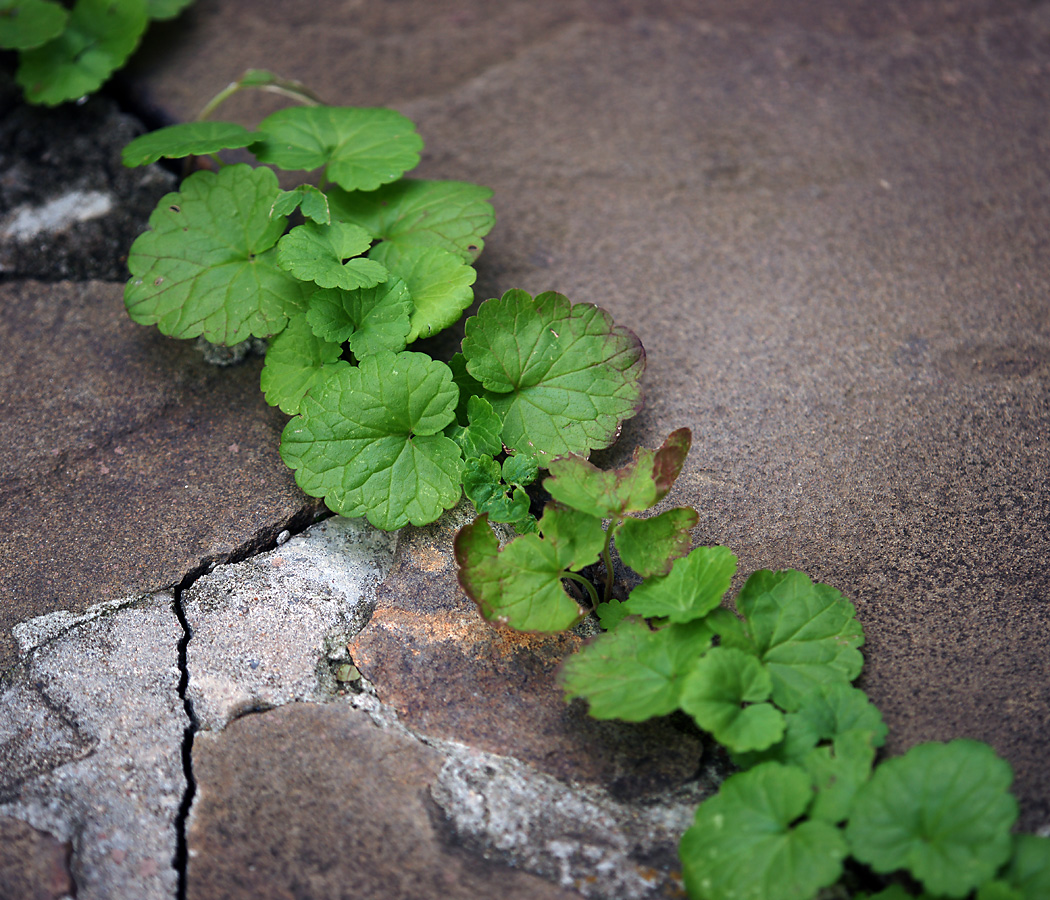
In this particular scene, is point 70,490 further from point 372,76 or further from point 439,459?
point 372,76

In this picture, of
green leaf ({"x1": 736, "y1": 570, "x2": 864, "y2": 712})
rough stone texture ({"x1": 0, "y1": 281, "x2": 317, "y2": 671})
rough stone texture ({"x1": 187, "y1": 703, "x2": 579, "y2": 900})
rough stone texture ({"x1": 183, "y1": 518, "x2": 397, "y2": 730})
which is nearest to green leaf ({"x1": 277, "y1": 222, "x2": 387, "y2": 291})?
rough stone texture ({"x1": 0, "y1": 281, "x2": 317, "y2": 671})

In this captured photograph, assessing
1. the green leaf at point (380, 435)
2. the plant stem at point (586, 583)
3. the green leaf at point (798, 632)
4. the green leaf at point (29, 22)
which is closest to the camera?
the green leaf at point (798, 632)

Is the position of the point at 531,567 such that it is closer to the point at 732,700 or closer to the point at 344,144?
the point at 732,700

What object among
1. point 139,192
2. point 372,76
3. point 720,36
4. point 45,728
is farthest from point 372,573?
point 720,36

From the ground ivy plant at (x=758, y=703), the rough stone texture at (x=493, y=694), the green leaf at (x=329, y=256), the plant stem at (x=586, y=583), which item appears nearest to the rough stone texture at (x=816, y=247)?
the rough stone texture at (x=493, y=694)

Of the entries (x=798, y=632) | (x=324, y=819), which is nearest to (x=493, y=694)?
(x=324, y=819)

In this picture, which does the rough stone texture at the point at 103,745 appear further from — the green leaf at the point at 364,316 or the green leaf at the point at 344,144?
the green leaf at the point at 344,144
